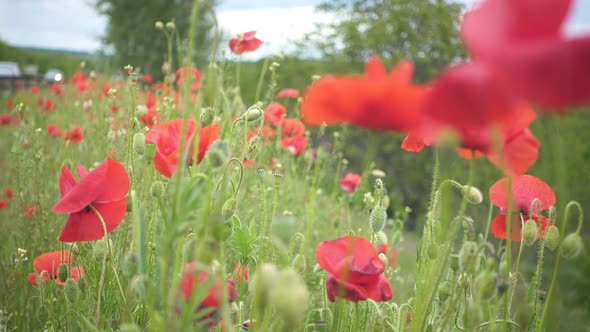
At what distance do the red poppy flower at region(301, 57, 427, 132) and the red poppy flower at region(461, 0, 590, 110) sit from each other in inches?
2.9

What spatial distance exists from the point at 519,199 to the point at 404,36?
6473mm

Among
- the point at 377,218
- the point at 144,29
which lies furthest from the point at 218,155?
the point at 144,29

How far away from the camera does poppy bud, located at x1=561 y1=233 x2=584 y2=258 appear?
0.83m

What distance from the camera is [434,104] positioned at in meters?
0.49

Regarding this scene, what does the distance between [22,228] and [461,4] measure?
705cm

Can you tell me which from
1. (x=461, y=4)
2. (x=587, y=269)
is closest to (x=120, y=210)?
(x=587, y=269)

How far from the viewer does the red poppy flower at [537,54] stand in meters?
0.46

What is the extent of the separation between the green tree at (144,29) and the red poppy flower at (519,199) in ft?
37.4

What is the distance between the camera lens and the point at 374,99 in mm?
506

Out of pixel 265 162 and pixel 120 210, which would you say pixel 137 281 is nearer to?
pixel 120 210

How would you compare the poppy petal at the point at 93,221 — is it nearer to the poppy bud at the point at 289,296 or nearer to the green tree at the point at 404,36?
the poppy bud at the point at 289,296

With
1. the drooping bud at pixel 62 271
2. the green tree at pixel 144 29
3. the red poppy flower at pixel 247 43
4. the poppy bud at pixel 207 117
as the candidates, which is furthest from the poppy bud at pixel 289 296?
the green tree at pixel 144 29

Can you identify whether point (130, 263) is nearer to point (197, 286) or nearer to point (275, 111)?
point (197, 286)

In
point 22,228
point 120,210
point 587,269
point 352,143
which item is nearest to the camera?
point 120,210
